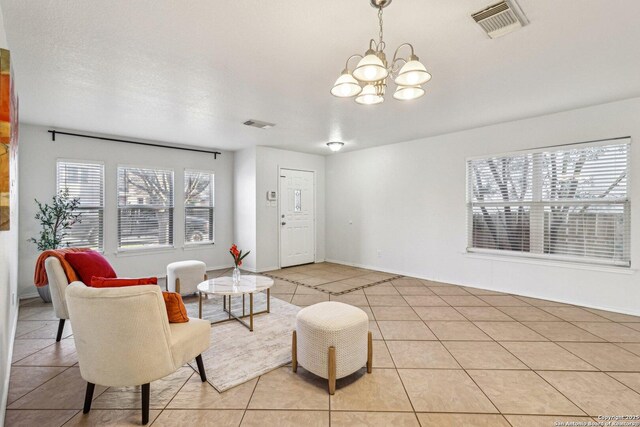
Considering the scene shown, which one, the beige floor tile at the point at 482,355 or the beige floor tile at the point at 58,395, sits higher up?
the beige floor tile at the point at 482,355

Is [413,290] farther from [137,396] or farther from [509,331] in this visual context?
[137,396]

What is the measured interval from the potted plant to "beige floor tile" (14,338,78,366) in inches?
70.8

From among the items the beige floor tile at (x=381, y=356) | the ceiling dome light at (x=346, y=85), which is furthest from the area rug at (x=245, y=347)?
the ceiling dome light at (x=346, y=85)

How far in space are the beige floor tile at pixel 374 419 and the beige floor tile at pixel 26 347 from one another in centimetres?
278

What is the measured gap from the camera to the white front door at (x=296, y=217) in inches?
256

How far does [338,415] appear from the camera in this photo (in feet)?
6.33

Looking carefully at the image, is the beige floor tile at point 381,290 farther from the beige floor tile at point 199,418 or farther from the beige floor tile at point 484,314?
the beige floor tile at point 199,418

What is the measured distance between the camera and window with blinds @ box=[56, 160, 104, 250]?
15.7 ft

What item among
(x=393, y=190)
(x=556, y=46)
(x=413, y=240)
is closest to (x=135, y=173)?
(x=393, y=190)

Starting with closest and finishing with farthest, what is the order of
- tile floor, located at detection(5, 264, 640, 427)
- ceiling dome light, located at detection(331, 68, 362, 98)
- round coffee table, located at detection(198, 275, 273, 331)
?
1. tile floor, located at detection(5, 264, 640, 427)
2. ceiling dome light, located at detection(331, 68, 362, 98)
3. round coffee table, located at detection(198, 275, 273, 331)

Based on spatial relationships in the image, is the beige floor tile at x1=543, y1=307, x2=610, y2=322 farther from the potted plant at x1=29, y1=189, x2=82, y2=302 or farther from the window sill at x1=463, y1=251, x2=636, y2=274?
the potted plant at x1=29, y1=189, x2=82, y2=302

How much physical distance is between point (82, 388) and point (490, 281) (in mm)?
5031

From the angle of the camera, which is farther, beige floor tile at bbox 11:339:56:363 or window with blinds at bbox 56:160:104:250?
window with blinds at bbox 56:160:104:250

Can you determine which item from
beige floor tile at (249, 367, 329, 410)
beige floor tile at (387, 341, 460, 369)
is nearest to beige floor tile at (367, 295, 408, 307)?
beige floor tile at (387, 341, 460, 369)
